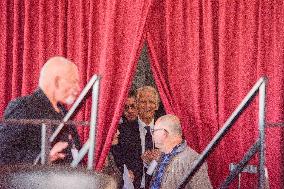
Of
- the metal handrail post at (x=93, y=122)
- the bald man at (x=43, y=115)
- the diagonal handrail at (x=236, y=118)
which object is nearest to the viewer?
the diagonal handrail at (x=236, y=118)

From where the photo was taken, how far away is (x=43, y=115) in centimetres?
234

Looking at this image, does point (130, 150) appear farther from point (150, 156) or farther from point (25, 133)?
point (25, 133)

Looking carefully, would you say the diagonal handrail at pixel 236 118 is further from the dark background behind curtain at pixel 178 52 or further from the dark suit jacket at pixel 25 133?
the dark background behind curtain at pixel 178 52

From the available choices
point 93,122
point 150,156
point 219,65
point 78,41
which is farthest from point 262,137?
point 78,41

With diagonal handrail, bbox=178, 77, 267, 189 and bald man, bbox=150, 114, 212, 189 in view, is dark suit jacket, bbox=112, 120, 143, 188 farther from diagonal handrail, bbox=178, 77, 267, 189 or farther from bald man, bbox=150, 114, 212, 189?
diagonal handrail, bbox=178, 77, 267, 189

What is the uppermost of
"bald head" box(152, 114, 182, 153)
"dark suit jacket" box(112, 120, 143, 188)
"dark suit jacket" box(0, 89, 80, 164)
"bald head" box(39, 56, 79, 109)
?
"bald head" box(39, 56, 79, 109)

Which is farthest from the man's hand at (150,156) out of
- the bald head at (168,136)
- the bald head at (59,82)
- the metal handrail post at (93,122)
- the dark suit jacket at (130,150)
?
the metal handrail post at (93,122)

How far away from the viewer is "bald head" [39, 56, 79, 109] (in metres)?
2.44

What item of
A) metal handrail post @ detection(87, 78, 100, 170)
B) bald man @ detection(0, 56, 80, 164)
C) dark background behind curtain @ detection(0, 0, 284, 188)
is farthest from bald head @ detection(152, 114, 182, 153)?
metal handrail post @ detection(87, 78, 100, 170)

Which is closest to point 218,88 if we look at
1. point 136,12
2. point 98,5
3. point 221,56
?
point 221,56

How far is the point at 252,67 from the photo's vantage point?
12.6 feet

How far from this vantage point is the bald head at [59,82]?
2.44 m

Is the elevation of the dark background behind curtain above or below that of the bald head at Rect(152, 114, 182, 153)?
above

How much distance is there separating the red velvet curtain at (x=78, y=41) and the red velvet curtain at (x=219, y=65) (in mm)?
194
